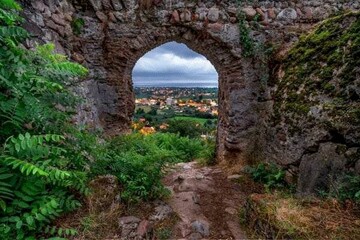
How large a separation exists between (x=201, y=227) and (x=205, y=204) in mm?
712

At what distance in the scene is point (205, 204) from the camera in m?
4.07

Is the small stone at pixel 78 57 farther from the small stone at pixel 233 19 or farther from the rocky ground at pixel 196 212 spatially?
the small stone at pixel 233 19

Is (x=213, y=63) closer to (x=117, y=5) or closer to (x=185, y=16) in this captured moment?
(x=185, y=16)

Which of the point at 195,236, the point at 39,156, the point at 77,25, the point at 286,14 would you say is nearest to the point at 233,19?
the point at 286,14

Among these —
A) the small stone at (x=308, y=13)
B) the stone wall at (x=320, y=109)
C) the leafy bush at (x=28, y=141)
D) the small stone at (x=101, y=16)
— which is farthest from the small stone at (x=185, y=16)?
the leafy bush at (x=28, y=141)

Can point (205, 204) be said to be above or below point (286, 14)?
below

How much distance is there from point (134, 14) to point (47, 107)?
354 centimetres

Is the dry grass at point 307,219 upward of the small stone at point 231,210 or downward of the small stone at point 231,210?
upward

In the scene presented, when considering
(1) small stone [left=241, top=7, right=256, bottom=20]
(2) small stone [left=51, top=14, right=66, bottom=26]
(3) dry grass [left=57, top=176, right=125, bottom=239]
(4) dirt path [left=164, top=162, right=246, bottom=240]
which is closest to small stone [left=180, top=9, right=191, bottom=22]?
(1) small stone [left=241, top=7, right=256, bottom=20]

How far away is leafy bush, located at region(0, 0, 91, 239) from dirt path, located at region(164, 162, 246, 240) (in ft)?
4.51

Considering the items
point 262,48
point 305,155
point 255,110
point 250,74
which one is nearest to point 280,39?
point 262,48

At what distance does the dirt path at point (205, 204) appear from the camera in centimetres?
330

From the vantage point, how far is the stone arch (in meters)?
5.64

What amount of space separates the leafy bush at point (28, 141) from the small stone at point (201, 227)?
140cm
